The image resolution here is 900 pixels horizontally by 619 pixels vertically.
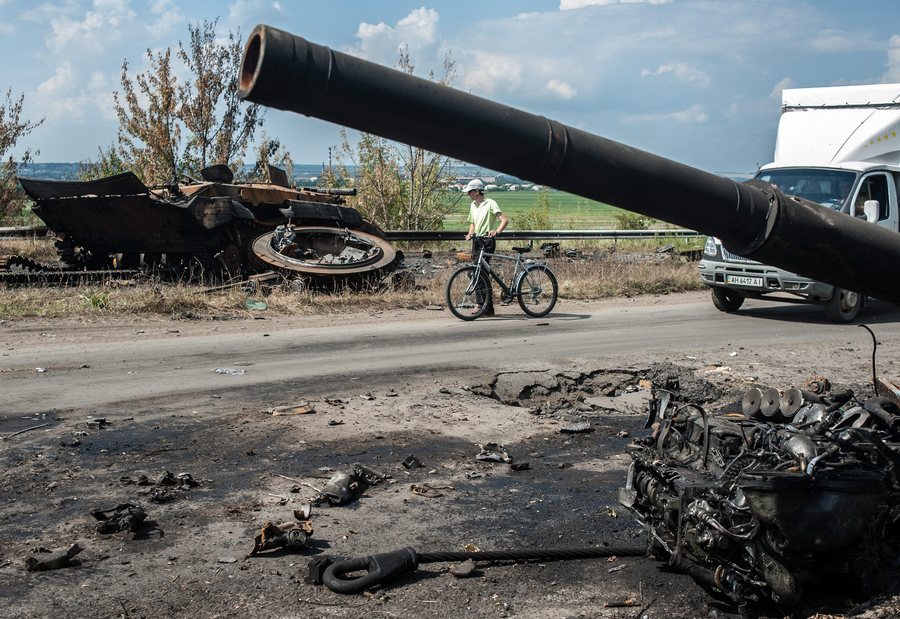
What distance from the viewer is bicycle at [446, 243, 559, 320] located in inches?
533

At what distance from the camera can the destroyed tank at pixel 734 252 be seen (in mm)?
2754

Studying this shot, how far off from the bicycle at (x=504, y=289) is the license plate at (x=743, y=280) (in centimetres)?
256

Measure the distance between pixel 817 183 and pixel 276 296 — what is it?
8.34 metres

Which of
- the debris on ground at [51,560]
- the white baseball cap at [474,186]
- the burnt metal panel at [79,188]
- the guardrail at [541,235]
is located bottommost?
the debris on ground at [51,560]

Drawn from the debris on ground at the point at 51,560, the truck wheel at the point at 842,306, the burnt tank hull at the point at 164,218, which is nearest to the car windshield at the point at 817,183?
the truck wheel at the point at 842,306

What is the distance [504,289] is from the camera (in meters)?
13.9

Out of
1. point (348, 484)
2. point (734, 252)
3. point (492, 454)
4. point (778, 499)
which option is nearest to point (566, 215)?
point (492, 454)

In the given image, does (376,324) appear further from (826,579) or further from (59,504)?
(826,579)

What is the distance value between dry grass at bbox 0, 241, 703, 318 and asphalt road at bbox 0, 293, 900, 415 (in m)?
0.69

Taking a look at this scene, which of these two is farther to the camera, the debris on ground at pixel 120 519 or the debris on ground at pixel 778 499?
the debris on ground at pixel 120 519

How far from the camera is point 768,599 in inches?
170

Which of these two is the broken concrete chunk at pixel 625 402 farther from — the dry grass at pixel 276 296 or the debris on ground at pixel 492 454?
the dry grass at pixel 276 296

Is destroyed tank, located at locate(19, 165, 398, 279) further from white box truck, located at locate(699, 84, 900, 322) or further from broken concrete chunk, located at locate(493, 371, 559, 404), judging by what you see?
broken concrete chunk, located at locate(493, 371, 559, 404)

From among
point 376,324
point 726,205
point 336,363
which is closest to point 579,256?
point 376,324
